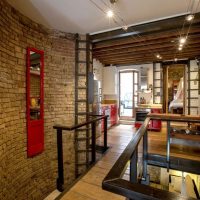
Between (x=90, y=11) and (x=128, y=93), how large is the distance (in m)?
5.82

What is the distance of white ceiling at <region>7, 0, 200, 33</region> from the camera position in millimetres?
2754

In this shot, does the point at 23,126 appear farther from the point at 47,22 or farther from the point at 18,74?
the point at 47,22

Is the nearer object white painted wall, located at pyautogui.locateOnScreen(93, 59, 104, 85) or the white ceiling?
the white ceiling

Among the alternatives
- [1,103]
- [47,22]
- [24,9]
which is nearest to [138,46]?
[47,22]

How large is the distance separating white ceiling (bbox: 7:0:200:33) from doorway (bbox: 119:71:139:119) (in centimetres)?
473

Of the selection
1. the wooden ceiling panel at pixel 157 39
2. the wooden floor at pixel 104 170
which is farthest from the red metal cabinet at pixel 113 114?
the wooden ceiling panel at pixel 157 39

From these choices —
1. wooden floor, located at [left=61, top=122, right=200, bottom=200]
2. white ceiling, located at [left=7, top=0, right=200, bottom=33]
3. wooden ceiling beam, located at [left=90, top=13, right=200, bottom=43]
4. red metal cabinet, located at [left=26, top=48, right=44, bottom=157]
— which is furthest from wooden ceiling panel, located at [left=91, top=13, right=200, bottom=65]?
wooden floor, located at [left=61, top=122, right=200, bottom=200]

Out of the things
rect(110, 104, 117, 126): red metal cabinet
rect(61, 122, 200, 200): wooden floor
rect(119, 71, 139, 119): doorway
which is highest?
rect(119, 71, 139, 119): doorway

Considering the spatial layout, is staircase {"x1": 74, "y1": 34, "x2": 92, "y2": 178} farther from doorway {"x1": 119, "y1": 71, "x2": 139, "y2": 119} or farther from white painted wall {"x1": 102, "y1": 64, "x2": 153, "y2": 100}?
doorway {"x1": 119, "y1": 71, "x2": 139, "y2": 119}

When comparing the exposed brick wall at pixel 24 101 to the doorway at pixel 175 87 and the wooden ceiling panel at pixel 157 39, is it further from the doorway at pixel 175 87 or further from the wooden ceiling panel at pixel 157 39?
the doorway at pixel 175 87

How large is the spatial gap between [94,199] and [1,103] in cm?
198

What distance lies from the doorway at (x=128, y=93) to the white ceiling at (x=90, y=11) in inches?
186

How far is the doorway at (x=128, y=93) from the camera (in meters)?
8.16

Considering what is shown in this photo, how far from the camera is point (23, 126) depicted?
313cm
